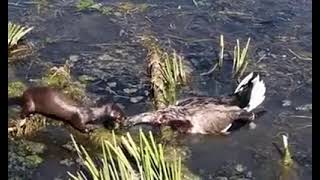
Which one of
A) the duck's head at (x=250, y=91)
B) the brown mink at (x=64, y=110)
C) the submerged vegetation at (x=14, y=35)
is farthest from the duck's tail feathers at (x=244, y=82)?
the submerged vegetation at (x=14, y=35)

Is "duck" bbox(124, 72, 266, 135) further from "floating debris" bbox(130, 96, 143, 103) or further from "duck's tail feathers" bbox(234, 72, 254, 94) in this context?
"floating debris" bbox(130, 96, 143, 103)

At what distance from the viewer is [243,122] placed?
3637 mm

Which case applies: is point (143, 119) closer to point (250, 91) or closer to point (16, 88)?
point (250, 91)

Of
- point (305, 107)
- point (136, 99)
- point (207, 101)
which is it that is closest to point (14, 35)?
point (136, 99)

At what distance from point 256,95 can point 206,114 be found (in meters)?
0.30

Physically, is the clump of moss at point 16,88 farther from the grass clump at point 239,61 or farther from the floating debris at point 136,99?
the grass clump at point 239,61

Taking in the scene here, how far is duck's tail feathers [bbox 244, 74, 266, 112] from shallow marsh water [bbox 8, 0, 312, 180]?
70 millimetres

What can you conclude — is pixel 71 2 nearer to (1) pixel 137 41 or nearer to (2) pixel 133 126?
(1) pixel 137 41

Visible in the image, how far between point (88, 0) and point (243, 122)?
56.7 inches

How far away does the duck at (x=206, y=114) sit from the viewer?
3590mm

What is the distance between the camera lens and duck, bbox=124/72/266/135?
11.8 feet

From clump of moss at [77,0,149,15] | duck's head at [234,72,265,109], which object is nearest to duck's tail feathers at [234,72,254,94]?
duck's head at [234,72,265,109]

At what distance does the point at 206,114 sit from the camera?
3.60 meters

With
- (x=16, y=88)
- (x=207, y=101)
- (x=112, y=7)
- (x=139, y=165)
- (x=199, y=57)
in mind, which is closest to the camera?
(x=139, y=165)
